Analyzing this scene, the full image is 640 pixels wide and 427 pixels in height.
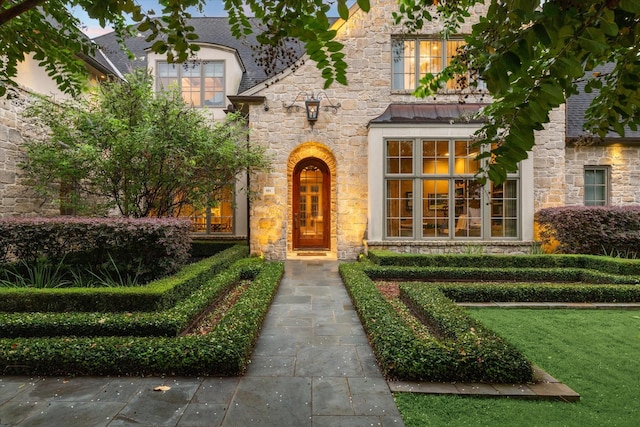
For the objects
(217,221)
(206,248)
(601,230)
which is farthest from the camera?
(217,221)

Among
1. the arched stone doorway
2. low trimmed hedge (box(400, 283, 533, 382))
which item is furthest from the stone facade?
low trimmed hedge (box(400, 283, 533, 382))

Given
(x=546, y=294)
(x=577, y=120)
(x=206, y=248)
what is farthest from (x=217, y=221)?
(x=577, y=120)

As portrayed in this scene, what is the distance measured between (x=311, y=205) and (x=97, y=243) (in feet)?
23.2

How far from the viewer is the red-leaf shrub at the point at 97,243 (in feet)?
19.0

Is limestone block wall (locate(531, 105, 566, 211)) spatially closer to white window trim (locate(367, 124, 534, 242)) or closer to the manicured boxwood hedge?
white window trim (locate(367, 124, 534, 242))

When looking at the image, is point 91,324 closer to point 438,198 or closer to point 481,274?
point 481,274

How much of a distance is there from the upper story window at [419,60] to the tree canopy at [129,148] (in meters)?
5.16

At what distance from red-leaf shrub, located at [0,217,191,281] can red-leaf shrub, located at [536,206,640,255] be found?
9.08 metres

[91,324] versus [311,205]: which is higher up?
[311,205]

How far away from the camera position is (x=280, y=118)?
9820 mm

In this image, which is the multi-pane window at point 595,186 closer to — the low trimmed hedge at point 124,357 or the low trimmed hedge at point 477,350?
the low trimmed hedge at point 477,350


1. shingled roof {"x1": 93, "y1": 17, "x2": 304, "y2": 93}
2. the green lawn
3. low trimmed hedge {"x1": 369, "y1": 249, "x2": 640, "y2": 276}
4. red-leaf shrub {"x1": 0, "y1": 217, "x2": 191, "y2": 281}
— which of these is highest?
shingled roof {"x1": 93, "y1": 17, "x2": 304, "y2": 93}

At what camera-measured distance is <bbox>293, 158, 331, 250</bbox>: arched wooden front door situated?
38.2 feet

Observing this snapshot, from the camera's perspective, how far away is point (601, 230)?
27.2 ft
